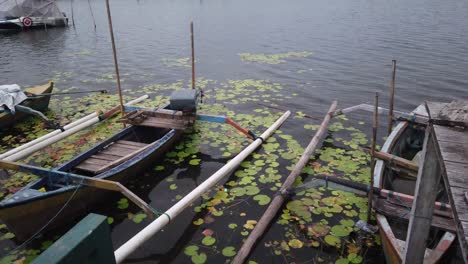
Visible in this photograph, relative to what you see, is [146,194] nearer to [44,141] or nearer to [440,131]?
[44,141]

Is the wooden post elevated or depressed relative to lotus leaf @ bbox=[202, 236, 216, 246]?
elevated

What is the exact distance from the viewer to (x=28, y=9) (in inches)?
1329

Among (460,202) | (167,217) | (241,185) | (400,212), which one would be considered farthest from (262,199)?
(460,202)

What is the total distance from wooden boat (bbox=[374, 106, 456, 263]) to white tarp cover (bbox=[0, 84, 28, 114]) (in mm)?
9818

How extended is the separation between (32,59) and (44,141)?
663 inches

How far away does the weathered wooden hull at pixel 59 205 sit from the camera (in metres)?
4.86

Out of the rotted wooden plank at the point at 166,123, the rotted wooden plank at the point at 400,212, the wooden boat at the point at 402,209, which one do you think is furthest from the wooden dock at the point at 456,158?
the rotted wooden plank at the point at 166,123

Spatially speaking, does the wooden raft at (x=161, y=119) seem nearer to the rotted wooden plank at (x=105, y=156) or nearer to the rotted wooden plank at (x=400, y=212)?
the rotted wooden plank at (x=105, y=156)

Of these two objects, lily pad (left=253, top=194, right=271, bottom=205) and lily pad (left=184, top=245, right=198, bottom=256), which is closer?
lily pad (left=184, top=245, right=198, bottom=256)

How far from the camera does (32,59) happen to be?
20859 mm

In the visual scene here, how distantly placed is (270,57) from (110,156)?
50.5 feet

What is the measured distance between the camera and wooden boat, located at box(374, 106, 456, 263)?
163 inches

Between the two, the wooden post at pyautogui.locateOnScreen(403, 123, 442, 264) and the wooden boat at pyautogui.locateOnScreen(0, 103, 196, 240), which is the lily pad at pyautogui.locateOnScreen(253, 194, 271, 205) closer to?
the wooden boat at pyautogui.locateOnScreen(0, 103, 196, 240)

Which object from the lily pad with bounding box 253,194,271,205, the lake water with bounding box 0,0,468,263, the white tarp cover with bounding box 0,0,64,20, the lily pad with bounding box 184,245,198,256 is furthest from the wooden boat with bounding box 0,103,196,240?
the white tarp cover with bounding box 0,0,64,20
